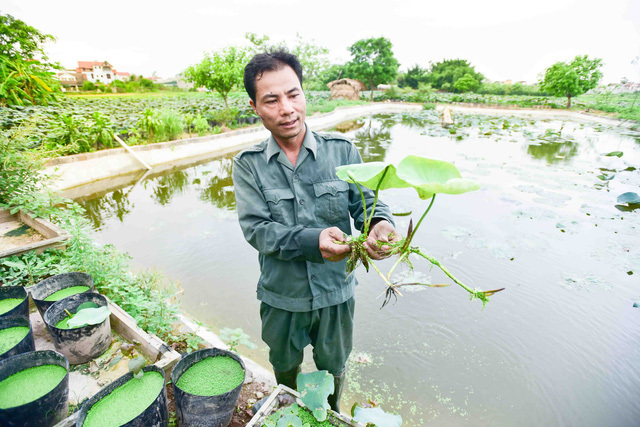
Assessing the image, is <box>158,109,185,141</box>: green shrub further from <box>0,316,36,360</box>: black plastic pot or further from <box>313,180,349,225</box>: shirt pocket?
<box>313,180,349,225</box>: shirt pocket

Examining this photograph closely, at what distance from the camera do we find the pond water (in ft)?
7.55

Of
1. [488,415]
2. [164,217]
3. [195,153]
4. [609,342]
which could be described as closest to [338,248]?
[488,415]

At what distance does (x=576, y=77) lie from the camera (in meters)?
26.1

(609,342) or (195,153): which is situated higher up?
(195,153)

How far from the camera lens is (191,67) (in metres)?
11.9

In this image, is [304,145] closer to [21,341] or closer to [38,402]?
[38,402]

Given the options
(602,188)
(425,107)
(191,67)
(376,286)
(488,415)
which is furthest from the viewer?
(425,107)

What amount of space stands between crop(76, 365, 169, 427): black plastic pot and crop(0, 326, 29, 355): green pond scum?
788 mm

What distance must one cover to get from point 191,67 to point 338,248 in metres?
13.5

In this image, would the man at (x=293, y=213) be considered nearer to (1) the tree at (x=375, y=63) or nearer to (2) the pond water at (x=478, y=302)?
(2) the pond water at (x=478, y=302)

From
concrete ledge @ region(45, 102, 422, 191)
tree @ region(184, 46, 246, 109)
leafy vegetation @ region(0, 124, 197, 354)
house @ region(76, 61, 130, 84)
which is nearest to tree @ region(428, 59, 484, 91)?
tree @ region(184, 46, 246, 109)

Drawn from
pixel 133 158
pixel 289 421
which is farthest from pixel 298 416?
pixel 133 158

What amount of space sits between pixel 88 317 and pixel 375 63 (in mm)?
43702

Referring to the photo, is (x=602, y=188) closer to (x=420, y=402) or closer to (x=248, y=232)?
(x=420, y=402)
